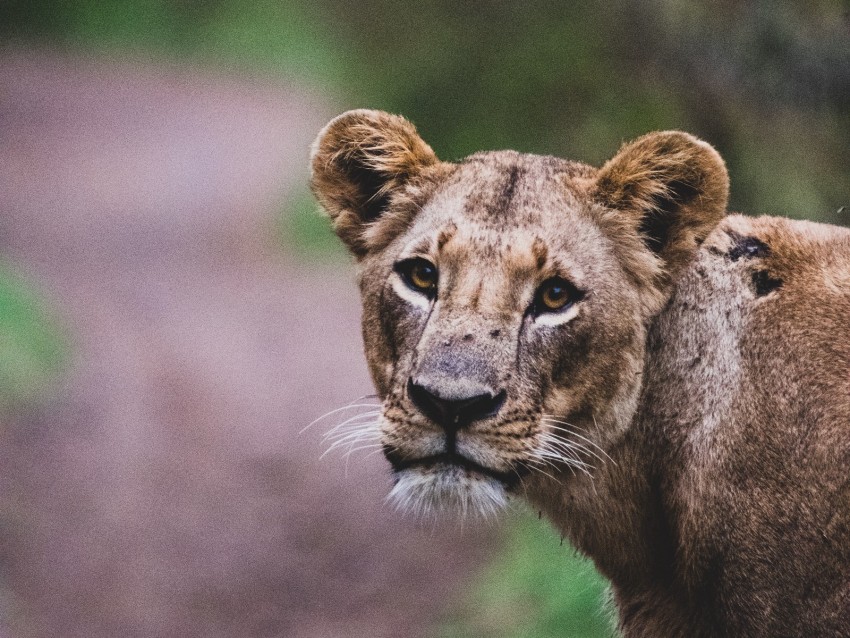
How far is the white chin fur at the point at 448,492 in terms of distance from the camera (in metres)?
3.85

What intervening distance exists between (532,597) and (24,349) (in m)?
5.04

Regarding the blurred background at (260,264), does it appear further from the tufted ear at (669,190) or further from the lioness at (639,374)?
the tufted ear at (669,190)

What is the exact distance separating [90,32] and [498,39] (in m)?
7.61

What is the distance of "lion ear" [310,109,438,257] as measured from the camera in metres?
4.55

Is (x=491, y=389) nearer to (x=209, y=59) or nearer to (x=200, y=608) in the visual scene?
(x=200, y=608)

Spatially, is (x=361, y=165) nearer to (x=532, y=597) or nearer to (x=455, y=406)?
(x=455, y=406)

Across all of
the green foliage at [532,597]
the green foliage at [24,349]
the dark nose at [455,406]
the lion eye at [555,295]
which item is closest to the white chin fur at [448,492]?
the dark nose at [455,406]

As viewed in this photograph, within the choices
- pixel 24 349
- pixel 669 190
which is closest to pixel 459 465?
pixel 669 190

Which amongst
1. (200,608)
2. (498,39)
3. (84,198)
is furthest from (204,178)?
(200,608)

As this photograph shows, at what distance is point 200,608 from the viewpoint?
8039 millimetres

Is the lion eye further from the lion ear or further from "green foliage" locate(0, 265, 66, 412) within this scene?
"green foliage" locate(0, 265, 66, 412)

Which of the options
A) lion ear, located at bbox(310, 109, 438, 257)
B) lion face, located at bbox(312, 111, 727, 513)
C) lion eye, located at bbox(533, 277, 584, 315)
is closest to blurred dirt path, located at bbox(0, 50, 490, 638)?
lion ear, located at bbox(310, 109, 438, 257)

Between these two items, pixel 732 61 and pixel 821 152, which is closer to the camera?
pixel 821 152

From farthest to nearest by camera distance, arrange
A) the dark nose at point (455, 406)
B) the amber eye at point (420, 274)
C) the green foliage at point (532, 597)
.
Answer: the green foliage at point (532, 597) → the amber eye at point (420, 274) → the dark nose at point (455, 406)
